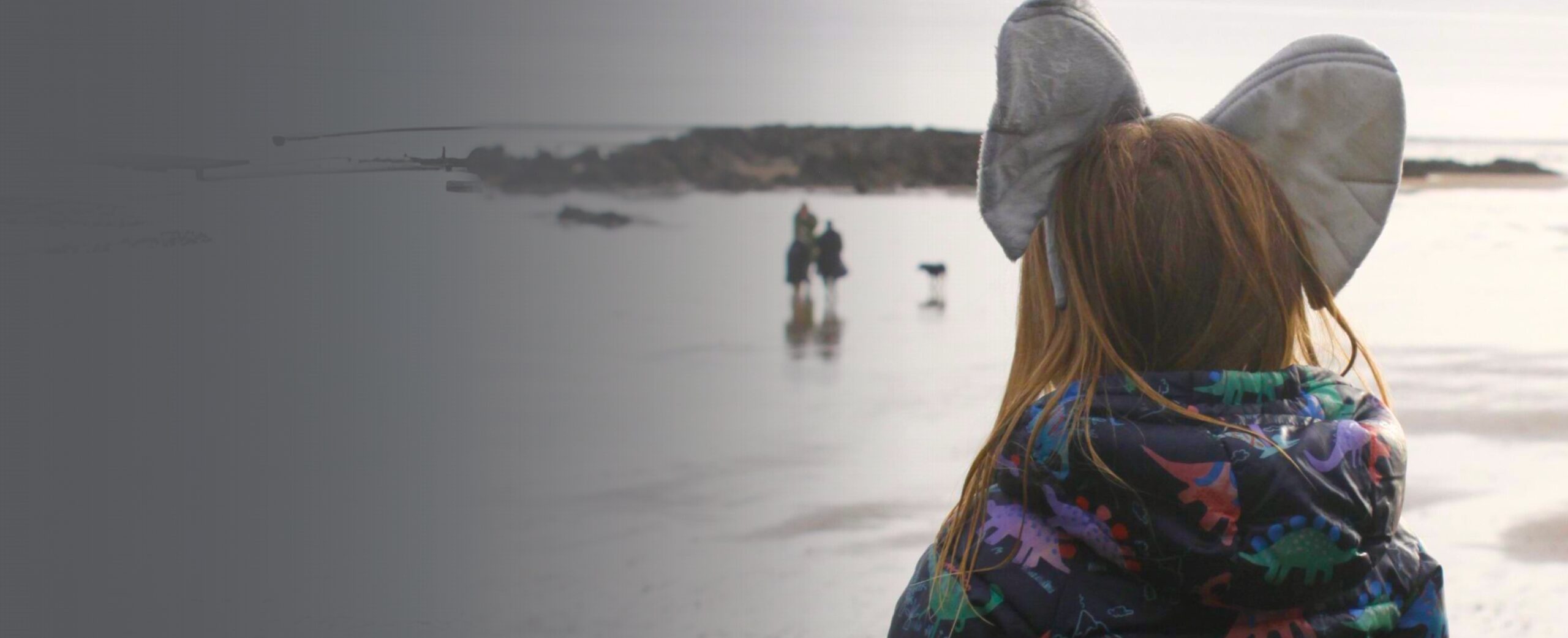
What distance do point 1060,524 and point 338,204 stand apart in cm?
140

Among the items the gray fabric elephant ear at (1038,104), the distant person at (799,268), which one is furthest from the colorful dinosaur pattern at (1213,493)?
the distant person at (799,268)

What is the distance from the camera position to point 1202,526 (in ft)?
2.91

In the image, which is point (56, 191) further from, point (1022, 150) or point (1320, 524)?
point (1320, 524)

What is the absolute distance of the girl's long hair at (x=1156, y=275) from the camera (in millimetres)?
962

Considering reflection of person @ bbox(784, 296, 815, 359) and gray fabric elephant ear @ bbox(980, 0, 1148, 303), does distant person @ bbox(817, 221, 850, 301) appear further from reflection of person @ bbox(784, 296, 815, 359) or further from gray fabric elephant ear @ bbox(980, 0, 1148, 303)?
gray fabric elephant ear @ bbox(980, 0, 1148, 303)

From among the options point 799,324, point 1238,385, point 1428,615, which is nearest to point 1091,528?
point 1238,385

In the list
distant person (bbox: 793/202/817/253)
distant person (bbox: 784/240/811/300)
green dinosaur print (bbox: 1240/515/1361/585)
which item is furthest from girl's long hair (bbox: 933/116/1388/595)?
distant person (bbox: 784/240/811/300)

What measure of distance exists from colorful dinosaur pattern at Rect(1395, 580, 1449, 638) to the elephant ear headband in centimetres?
26

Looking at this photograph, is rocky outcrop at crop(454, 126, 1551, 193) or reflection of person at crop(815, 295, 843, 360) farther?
reflection of person at crop(815, 295, 843, 360)

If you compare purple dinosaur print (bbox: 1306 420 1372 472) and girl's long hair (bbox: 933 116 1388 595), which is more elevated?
girl's long hair (bbox: 933 116 1388 595)

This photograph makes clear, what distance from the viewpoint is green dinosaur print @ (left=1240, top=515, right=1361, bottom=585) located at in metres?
0.89

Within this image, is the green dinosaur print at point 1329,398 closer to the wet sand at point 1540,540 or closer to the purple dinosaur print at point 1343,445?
the purple dinosaur print at point 1343,445

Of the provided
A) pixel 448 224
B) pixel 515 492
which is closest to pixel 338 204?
pixel 448 224

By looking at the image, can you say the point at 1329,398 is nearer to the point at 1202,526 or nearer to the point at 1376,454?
the point at 1376,454
